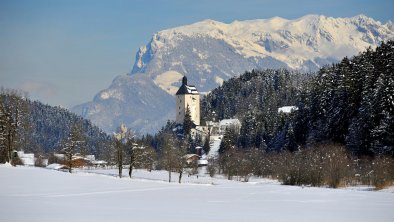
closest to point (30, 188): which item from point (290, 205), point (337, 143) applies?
point (290, 205)

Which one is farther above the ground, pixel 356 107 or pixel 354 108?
pixel 356 107

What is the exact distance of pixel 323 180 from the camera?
8106cm

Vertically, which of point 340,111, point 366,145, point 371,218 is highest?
point 340,111

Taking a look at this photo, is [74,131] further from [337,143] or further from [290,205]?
[290,205]

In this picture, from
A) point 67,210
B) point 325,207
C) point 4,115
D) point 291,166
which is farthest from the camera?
point 291,166

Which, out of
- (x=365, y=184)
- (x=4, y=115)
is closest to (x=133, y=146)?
(x=4, y=115)

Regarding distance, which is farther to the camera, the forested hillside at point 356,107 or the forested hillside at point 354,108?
the forested hillside at point 354,108

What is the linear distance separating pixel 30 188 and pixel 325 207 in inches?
990

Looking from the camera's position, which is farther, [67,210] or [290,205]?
[290,205]

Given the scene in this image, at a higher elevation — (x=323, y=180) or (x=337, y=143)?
(x=337, y=143)

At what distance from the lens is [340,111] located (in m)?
97.8

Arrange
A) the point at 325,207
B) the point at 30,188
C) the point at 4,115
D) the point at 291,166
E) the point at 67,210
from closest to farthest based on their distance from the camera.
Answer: the point at 67,210 → the point at 325,207 → the point at 30,188 → the point at 4,115 → the point at 291,166

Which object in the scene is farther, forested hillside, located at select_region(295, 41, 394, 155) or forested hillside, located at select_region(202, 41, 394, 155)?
forested hillside, located at select_region(202, 41, 394, 155)

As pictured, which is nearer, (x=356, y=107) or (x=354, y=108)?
(x=354, y=108)
